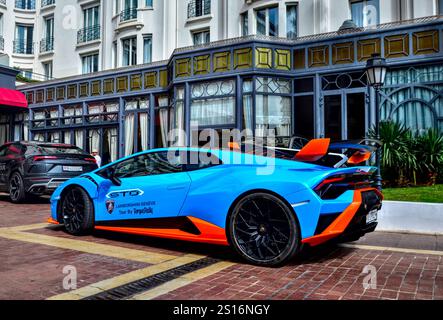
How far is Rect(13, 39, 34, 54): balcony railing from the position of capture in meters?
25.4

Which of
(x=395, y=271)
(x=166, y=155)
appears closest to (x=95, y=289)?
(x=166, y=155)

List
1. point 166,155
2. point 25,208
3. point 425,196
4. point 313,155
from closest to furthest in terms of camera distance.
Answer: point 313,155 → point 166,155 → point 425,196 → point 25,208

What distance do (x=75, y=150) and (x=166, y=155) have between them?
236 inches

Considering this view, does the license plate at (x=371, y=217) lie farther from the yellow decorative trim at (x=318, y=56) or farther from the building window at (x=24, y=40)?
the building window at (x=24, y=40)

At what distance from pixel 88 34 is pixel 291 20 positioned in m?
11.9

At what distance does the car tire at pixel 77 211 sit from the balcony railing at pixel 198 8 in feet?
42.6

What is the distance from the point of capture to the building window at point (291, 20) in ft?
48.3

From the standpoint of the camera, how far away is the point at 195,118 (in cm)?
1425

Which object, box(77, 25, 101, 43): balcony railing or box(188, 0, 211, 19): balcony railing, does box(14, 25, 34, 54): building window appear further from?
box(188, 0, 211, 19): balcony railing

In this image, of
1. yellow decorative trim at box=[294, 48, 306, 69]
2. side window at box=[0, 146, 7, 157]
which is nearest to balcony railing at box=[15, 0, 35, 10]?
side window at box=[0, 146, 7, 157]

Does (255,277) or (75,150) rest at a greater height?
(75,150)

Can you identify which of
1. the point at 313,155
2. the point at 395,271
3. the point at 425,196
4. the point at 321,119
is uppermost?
the point at 321,119
